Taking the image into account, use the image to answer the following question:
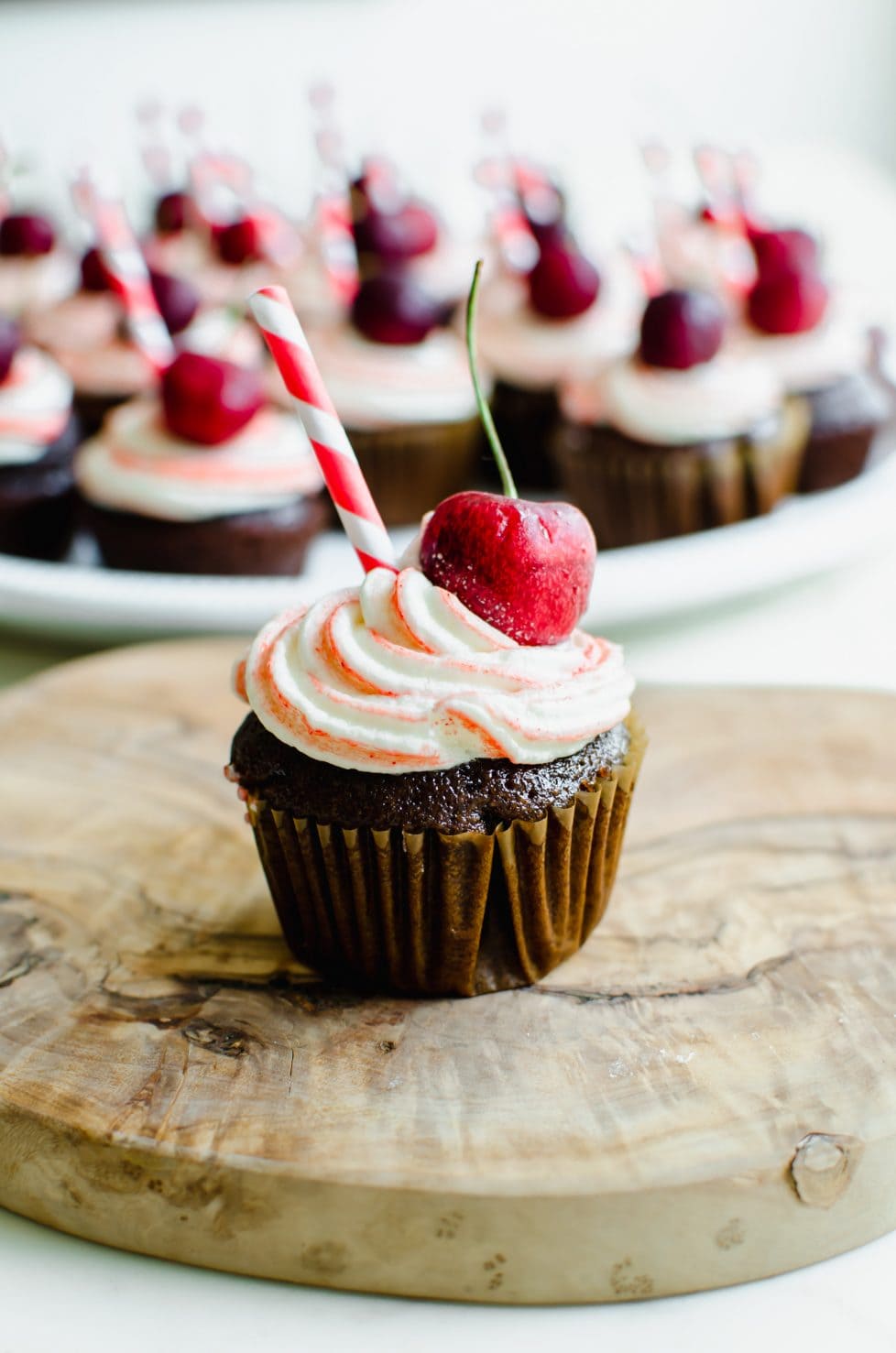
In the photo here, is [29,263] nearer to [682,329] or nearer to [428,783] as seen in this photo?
[682,329]

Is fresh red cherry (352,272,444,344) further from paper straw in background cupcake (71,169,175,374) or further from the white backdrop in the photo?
the white backdrop

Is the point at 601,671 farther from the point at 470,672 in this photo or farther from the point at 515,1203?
the point at 515,1203

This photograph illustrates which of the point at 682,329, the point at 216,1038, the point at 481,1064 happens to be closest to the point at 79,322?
the point at 682,329

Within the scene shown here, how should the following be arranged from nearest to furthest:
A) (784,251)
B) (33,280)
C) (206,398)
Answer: (206,398) < (784,251) < (33,280)

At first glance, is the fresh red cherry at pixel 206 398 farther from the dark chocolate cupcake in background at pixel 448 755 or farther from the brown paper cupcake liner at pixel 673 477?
the dark chocolate cupcake in background at pixel 448 755

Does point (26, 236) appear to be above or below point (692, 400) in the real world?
below

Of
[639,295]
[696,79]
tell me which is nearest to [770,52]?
A: [696,79]

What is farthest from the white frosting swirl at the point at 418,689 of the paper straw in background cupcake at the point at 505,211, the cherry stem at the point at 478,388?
the paper straw in background cupcake at the point at 505,211
